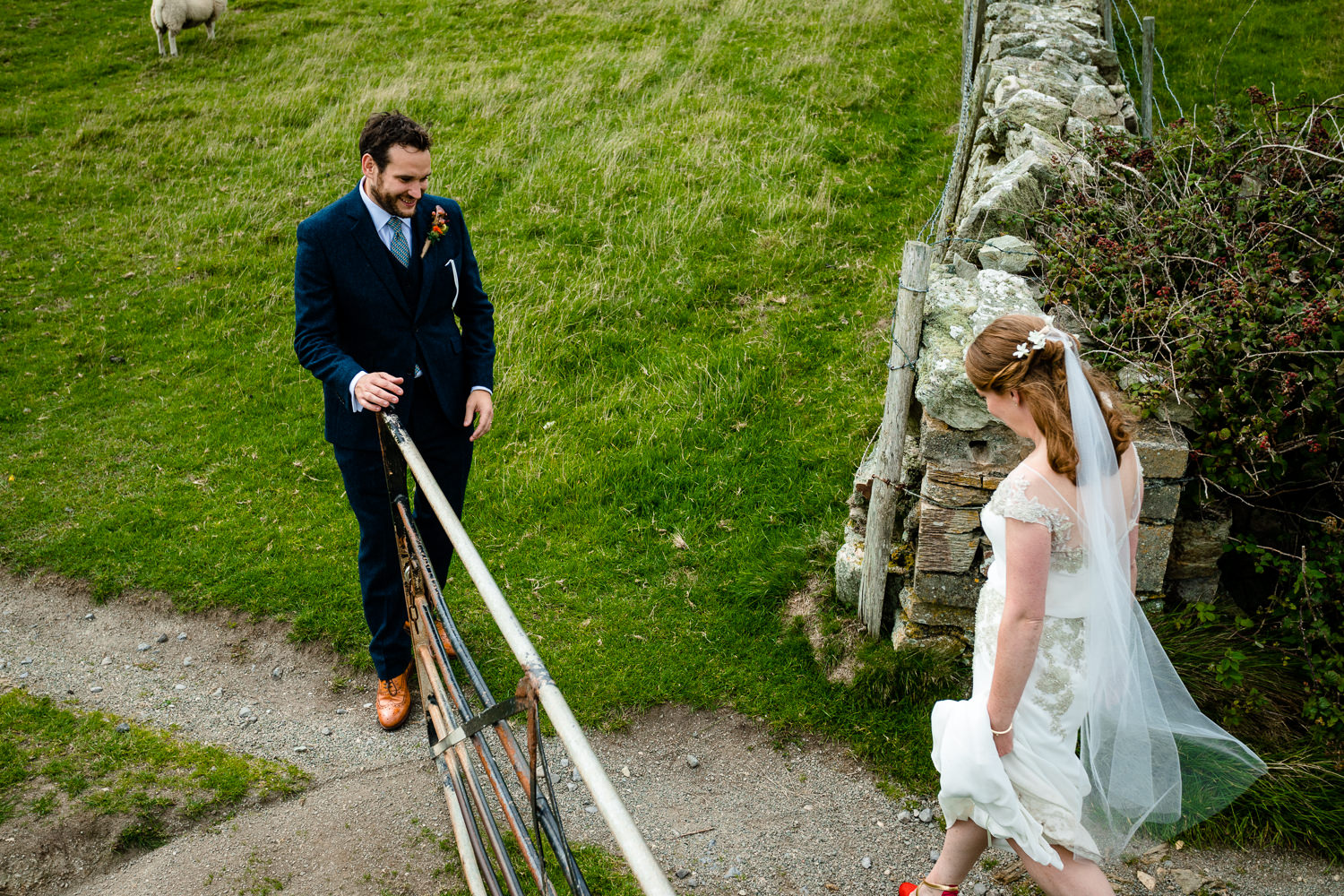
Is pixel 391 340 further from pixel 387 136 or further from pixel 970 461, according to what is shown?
pixel 970 461

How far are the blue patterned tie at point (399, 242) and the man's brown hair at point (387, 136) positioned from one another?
0.28m

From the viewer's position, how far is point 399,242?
4.08 meters

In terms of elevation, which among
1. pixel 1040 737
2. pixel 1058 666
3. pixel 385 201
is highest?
pixel 385 201

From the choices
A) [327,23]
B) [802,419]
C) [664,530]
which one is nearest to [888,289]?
[802,419]

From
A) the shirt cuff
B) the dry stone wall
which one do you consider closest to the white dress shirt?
the shirt cuff

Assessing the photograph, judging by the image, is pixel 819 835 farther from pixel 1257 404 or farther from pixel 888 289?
pixel 888 289

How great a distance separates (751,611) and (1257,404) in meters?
2.89

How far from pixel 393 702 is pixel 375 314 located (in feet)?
6.95

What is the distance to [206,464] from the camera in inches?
282

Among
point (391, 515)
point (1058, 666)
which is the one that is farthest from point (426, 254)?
point (1058, 666)

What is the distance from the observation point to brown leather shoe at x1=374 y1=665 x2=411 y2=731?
4.70 metres

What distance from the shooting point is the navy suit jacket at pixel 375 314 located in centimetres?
395

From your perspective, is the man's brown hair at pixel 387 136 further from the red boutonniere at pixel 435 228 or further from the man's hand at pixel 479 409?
the man's hand at pixel 479 409

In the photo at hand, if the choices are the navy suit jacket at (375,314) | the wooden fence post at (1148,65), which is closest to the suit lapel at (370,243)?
the navy suit jacket at (375,314)
